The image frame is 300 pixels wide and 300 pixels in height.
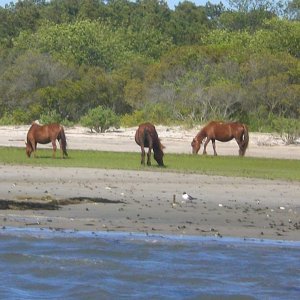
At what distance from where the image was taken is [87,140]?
39.4 meters

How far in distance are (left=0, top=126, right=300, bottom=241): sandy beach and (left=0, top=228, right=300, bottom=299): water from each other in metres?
0.76

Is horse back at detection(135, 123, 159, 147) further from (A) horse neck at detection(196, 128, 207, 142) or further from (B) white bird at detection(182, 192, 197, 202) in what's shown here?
(B) white bird at detection(182, 192, 197, 202)

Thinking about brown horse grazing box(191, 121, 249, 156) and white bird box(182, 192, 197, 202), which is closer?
white bird box(182, 192, 197, 202)

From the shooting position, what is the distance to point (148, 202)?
58.7ft

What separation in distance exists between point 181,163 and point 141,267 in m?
15.6

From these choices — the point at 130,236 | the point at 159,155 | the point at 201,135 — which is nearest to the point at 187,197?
the point at 130,236

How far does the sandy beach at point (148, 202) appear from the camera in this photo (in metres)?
15.1

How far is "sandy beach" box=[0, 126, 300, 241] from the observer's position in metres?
15.1

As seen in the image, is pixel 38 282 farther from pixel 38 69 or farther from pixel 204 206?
pixel 38 69

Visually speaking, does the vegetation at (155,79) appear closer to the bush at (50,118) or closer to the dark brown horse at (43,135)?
the bush at (50,118)

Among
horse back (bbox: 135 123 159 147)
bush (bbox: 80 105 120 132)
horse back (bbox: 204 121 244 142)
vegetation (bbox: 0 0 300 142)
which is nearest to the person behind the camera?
horse back (bbox: 135 123 159 147)

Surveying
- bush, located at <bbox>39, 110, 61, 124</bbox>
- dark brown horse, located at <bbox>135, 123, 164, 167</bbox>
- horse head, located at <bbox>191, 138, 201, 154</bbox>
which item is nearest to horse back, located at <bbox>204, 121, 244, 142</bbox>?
horse head, located at <bbox>191, 138, 201, 154</bbox>

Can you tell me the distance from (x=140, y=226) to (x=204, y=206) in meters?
2.73

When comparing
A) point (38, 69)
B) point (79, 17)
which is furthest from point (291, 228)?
point (79, 17)
